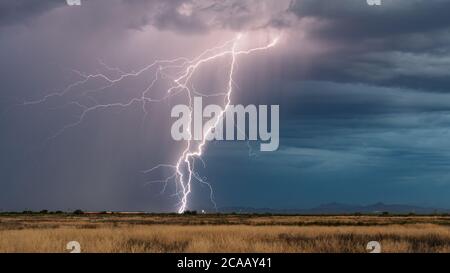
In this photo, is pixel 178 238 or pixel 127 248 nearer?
pixel 127 248

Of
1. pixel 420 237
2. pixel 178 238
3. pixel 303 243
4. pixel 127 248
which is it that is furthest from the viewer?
pixel 420 237
